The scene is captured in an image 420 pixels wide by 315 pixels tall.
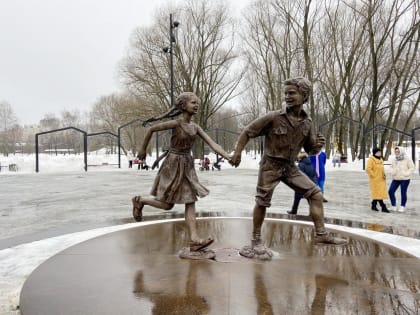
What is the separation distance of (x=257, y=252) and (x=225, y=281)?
82 centimetres

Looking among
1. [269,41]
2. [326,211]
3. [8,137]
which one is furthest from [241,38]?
[8,137]

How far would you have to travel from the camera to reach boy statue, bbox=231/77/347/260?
3.91 m

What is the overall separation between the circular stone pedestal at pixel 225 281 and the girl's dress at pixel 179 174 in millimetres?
702

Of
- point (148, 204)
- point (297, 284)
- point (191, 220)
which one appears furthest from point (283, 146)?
point (148, 204)

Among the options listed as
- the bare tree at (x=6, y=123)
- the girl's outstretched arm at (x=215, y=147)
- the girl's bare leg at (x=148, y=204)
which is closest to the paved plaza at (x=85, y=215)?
the girl's bare leg at (x=148, y=204)

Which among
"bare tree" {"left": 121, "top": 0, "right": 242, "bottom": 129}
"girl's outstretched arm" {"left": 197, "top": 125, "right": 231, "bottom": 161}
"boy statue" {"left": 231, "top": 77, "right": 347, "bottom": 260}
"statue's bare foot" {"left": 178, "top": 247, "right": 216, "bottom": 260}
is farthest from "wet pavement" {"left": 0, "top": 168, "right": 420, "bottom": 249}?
"bare tree" {"left": 121, "top": 0, "right": 242, "bottom": 129}

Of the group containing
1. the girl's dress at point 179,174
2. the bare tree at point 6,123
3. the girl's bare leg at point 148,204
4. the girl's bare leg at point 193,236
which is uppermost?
the bare tree at point 6,123

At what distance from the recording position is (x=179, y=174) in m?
4.17

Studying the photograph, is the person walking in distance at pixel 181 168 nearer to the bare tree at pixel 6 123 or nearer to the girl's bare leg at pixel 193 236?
the girl's bare leg at pixel 193 236

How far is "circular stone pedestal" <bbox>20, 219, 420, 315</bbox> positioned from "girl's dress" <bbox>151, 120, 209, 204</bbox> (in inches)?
27.6

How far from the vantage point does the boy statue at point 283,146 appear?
3908 millimetres

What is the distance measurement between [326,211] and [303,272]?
5871mm

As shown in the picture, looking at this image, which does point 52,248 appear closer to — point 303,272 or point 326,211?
point 303,272

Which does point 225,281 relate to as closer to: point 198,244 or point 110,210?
point 198,244
